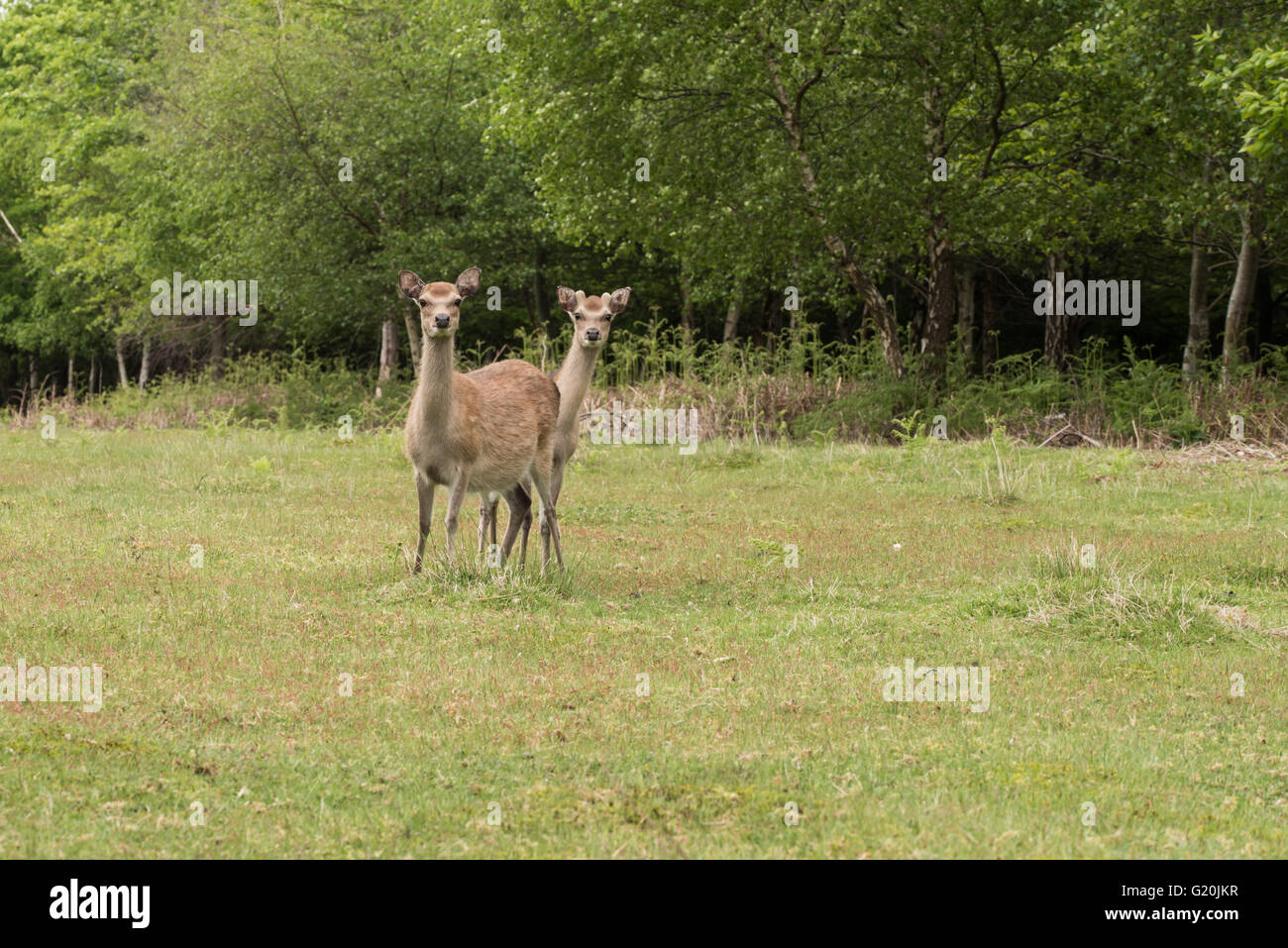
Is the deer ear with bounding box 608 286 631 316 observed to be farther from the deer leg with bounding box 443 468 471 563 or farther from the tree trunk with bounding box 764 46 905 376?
the tree trunk with bounding box 764 46 905 376

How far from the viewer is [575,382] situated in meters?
12.1

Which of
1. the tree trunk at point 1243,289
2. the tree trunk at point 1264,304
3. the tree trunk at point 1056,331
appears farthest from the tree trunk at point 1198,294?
the tree trunk at point 1264,304

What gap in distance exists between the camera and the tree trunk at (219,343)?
1612 inches

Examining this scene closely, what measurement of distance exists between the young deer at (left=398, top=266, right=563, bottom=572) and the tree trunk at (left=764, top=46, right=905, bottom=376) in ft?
41.9

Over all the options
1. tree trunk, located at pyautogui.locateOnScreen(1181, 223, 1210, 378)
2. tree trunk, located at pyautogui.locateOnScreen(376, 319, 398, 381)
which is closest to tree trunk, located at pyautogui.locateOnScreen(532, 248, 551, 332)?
tree trunk, located at pyautogui.locateOnScreen(376, 319, 398, 381)

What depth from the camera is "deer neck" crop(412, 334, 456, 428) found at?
1063 cm

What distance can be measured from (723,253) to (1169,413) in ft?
25.1

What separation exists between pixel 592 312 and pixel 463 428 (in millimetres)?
1732

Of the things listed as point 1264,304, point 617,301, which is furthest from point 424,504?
point 1264,304

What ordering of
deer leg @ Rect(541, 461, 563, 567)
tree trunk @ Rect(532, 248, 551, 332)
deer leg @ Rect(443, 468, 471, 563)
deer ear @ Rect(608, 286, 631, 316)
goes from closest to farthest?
1. deer leg @ Rect(443, 468, 471, 563)
2. deer leg @ Rect(541, 461, 563, 567)
3. deer ear @ Rect(608, 286, 631, 316)
4. tree trunk @ Rect(532, 248, 551, 332)

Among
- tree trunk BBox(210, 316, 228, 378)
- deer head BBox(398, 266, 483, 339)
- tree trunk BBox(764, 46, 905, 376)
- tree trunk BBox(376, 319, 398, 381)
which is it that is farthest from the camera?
tree trunk BBox(210, 316, 228, 378)

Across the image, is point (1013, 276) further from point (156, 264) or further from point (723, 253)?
point (156, 264)

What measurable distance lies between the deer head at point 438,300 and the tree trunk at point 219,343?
3119cm
